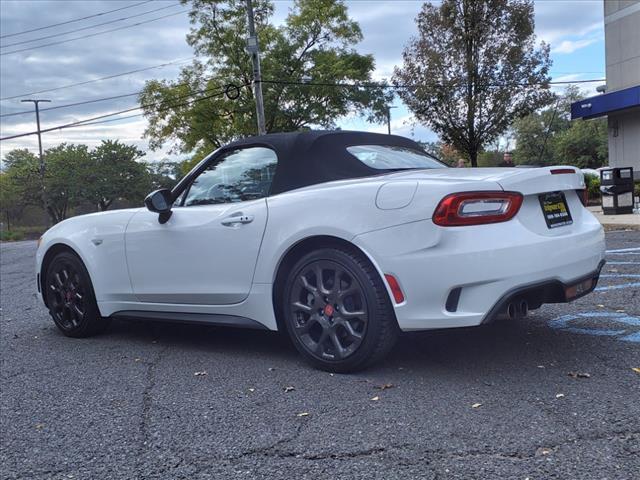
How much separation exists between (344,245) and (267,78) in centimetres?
2787

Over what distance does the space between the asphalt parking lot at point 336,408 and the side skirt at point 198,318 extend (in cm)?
25

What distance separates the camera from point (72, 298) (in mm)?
5141

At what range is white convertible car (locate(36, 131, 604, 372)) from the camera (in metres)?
3.22

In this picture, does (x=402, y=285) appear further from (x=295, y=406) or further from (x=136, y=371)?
(x=136, y=371)

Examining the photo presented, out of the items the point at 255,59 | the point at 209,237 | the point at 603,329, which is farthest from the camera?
the point at 255,59

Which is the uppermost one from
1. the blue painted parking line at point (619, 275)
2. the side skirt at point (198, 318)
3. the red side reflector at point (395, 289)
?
the red side reflector at point (395, 289)

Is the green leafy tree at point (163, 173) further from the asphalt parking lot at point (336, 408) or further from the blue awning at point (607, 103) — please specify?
Answer: the asphalt parking lot at point (336, 408)

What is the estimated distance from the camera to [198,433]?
9.65 ft

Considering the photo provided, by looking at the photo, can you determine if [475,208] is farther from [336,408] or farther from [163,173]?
[163,173]

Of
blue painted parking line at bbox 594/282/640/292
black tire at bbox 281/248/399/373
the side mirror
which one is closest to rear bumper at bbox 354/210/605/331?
black tire at bbox 281/248/399/373

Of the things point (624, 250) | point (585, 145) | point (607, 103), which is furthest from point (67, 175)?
point (624, 250)

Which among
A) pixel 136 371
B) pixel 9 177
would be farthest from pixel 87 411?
pixel 9 177

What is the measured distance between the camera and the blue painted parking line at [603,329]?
13.8 ft

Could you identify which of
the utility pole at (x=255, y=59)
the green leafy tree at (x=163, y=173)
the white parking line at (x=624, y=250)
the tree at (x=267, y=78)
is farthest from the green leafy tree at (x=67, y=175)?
the white parking line at (x=624, y=250)
